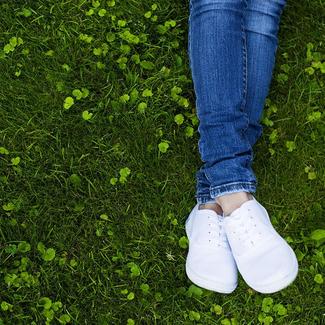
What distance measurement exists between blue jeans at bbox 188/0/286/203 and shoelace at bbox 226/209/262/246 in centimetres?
12

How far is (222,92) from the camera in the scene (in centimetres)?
258

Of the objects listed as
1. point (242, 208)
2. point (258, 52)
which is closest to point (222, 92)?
point (258, 52)

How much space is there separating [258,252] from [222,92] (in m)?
0.71

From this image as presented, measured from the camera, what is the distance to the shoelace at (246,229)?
2.55 metres

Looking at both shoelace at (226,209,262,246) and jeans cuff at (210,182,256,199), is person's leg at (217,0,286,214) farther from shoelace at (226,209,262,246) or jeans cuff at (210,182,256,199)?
shoelace at (226,209,262,246)

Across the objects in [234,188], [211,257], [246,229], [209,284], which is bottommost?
[209,284]

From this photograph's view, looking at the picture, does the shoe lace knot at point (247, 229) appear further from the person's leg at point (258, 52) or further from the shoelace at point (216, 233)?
the person's leg at point (258, 52)

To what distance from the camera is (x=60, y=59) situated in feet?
10.4

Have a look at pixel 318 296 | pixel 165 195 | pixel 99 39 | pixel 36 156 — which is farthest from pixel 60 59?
pixel 318 296

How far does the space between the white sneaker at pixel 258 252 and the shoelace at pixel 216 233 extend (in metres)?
0.08

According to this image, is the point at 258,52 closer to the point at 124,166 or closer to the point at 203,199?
the point at 203,199

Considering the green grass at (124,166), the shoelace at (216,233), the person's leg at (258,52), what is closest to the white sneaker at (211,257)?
the shoelace at (216,233)

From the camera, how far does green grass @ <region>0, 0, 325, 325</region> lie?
292cm

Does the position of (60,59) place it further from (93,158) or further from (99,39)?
(93,158)
